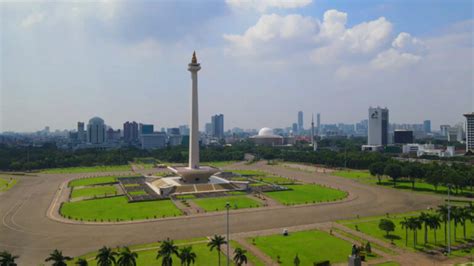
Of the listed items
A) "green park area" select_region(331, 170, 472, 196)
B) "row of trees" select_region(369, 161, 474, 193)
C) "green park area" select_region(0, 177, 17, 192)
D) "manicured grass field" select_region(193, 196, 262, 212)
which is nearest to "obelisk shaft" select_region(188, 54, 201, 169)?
"manicured grass field" select_region(193, 196, 262, 212)

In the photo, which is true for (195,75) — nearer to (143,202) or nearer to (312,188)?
(143,202)

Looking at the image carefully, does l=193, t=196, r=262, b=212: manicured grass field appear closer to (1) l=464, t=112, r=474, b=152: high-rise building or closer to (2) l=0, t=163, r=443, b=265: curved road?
(2) l=0, t=163, r=443, b=265: curved road

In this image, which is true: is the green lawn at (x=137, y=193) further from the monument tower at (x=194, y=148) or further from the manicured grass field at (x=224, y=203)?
the manicured grass field at (x=224, y=203)

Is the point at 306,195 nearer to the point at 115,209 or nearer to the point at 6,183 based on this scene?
the point at 115,209

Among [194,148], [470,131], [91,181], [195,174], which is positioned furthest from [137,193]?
[470,131]

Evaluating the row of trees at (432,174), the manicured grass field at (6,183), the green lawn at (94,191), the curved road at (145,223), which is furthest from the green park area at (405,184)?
the manicured grass field at (6,183)

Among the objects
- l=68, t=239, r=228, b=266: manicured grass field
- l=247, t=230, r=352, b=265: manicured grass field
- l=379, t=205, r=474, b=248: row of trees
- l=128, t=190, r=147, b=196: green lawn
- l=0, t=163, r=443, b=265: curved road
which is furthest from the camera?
l=128, t=190, r=147, b=196: green lawn
